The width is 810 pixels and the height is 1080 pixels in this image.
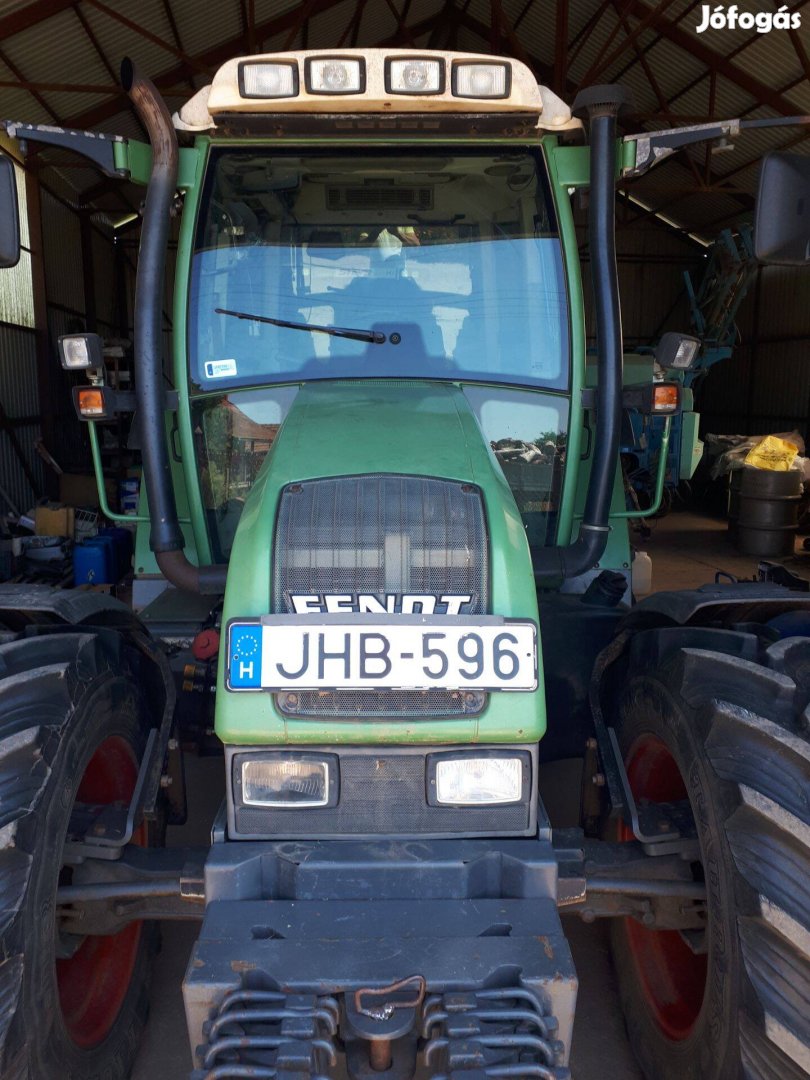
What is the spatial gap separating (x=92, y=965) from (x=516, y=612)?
1.49m

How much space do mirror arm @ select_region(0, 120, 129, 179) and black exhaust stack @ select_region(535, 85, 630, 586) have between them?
1.37 meters

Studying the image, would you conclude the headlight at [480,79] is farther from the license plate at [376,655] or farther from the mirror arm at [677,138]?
the license plate at [376,655]

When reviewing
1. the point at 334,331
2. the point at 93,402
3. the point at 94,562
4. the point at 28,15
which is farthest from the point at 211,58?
the point at 334,331

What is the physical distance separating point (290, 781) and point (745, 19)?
11975mm

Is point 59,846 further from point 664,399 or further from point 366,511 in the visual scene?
point 664,399

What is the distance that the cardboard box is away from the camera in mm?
9953

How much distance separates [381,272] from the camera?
2998mm

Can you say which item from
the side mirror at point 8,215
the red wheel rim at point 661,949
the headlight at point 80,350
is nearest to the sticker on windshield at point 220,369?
the headlight at point 80,350

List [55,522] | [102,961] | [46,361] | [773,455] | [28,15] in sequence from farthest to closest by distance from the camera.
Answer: [46,361] → [773,455] → [55,522] → [28,15] → [102,961]

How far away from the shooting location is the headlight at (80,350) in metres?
2.92

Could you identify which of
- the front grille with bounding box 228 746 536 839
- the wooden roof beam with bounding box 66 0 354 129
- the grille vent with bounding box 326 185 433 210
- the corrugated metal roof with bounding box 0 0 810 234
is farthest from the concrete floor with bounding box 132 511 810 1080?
the wooden roof beam with bounding box 66 0 354 129

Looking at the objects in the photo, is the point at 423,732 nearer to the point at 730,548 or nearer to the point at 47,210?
the point at 730,548

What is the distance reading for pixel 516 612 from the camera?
81.4 inches

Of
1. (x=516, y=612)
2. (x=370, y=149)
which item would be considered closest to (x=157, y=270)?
(x=370, y=149)
